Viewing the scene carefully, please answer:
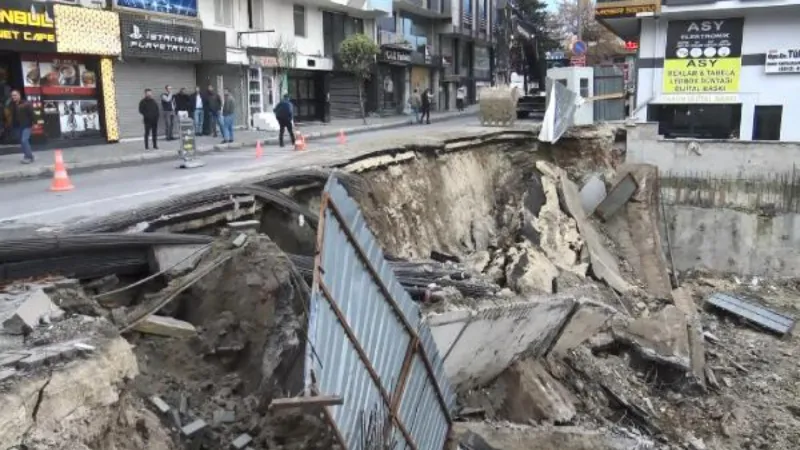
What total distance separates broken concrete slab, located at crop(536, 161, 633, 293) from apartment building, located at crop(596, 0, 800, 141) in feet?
36.3

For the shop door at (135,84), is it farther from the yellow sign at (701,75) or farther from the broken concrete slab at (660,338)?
the yellow sign at (701,75)

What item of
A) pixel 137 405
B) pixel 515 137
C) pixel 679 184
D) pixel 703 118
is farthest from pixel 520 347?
pixel 703 118

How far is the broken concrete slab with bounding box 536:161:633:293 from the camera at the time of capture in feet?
41.0

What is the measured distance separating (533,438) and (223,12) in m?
23.0

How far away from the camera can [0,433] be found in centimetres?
322

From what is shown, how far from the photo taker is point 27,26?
1745 cm

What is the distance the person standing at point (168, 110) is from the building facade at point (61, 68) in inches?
57.4

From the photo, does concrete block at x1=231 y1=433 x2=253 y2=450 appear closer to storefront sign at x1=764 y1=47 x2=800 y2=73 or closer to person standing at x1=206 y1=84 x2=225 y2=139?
person standing at x1=206 y1=84 x2=225 y2=139

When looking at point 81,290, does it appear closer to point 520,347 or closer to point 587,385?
point 520,347

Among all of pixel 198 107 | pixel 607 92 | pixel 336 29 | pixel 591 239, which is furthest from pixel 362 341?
pixel 336 29

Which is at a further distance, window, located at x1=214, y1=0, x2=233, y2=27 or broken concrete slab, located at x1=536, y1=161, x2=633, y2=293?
window, located at x1=214, y1=0, x2=233, y2=27

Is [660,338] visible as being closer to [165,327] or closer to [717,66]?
[165,327]

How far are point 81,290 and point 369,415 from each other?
2507 mm

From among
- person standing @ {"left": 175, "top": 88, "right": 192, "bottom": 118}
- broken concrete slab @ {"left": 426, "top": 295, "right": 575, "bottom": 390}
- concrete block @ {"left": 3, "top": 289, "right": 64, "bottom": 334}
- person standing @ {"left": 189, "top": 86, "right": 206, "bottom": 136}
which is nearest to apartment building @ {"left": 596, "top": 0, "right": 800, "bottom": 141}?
person standing @ {"left": 189, "top": 86, "right": 206, "bottom": 136}
